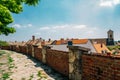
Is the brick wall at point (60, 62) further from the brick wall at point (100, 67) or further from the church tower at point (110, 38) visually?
the church tower at point (110, 38)

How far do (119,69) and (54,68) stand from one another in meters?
7.08

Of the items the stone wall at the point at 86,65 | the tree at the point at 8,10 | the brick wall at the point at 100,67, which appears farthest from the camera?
the tree at the point at 8,10

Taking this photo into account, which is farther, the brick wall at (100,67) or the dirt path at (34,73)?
the dirt path at (34,73)

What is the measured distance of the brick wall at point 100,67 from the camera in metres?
5.87

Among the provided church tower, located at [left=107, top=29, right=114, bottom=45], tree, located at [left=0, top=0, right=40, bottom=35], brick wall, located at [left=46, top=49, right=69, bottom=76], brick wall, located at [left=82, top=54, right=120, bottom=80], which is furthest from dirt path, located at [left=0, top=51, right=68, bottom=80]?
church tower, located at [left=107, top=29, right=114, bottom=45]

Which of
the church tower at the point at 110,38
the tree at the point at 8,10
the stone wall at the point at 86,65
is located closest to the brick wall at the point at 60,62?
the stone wall at the point at 86,65

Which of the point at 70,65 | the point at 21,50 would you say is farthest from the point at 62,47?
the point at 70,65

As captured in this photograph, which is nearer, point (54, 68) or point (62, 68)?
point (62, 68)

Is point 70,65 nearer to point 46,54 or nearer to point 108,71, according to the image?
point 108,71

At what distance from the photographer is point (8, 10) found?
12344 millimetres

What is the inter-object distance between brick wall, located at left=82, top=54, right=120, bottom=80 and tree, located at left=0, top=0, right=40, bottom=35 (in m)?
5.82

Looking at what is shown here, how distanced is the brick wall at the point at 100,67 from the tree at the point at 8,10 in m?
5.82

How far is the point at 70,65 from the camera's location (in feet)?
30.0

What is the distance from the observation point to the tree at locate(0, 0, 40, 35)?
1170 centimetres
